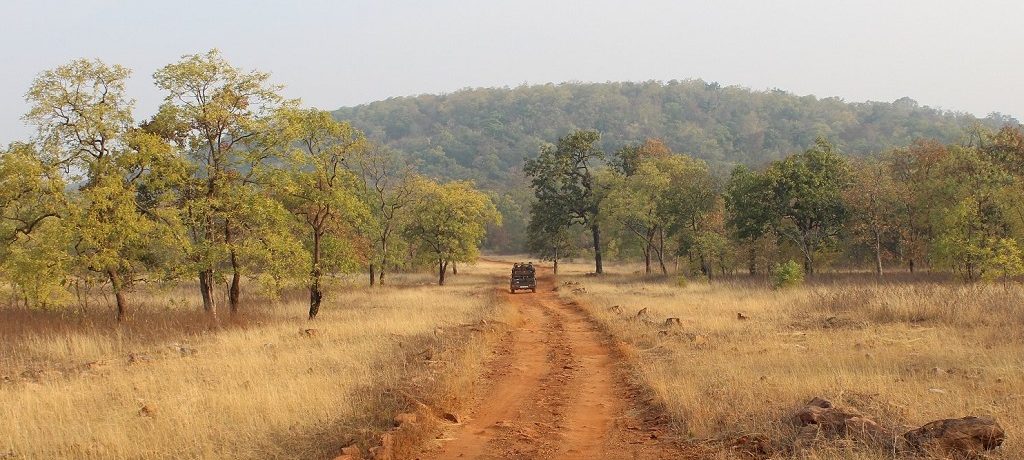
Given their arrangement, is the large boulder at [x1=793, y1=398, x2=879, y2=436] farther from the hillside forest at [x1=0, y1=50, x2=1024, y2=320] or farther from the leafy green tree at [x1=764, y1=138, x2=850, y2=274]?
the leafy green tree at [x1=764, y1=138, x2=850, y2=274]

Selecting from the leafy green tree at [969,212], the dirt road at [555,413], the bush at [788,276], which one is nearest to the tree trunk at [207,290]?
the dirt road at [555,413]

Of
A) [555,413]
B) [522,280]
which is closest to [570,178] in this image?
[522,280]

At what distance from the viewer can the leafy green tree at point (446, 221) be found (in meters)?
46.2

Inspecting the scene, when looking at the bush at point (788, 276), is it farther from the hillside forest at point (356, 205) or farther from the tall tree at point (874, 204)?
the tall tree at point (874, 204)

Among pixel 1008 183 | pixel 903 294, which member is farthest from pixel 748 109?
pixel 903 294

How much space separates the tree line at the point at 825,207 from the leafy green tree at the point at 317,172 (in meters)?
24.2

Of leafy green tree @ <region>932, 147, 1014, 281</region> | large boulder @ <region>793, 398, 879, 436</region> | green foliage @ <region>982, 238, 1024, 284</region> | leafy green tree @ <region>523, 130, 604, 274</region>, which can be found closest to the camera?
large boulder @ <region>793, 398, 879, 436</region>

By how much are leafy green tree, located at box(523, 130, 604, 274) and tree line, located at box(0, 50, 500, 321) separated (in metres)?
33.1

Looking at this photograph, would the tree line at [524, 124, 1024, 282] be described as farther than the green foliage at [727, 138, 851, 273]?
No

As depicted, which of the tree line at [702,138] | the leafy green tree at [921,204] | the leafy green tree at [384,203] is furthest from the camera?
the tree line at [702,138]

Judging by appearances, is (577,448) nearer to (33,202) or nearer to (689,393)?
(689,393)

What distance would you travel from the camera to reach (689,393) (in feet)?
32.2

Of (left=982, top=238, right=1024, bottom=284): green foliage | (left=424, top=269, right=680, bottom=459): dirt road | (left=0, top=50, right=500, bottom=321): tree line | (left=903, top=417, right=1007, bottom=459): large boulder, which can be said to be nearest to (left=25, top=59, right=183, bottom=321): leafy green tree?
(left=0, top=50, right=500, bottom=321): tree line

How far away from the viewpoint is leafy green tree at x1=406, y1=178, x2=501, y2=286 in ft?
152
